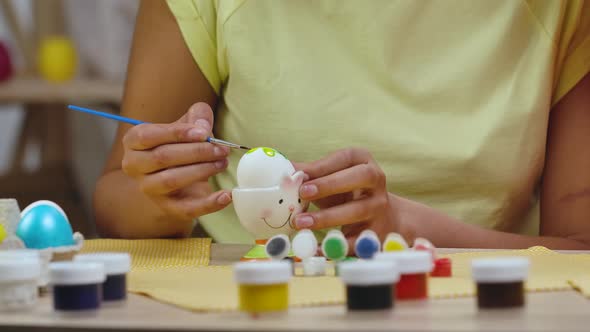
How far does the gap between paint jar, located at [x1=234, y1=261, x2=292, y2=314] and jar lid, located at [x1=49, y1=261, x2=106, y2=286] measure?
99 millimetres

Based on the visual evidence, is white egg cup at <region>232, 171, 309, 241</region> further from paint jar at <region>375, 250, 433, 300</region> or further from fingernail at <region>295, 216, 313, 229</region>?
paint jar at <region>375, 250, 433, 300</region>

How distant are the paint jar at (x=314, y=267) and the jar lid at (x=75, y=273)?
0.75 feet

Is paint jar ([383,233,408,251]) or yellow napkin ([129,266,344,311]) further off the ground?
paint jar ([383,233,408,251])

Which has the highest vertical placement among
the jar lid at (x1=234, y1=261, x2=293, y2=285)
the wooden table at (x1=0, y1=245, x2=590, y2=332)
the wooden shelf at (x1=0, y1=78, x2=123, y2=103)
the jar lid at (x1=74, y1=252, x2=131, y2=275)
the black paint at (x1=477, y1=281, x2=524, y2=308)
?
the wooden shelf at (x1=0, y1=78, x2=123, y2=103)

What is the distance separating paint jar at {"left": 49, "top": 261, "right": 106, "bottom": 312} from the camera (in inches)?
25.7

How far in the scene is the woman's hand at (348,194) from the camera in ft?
3.16

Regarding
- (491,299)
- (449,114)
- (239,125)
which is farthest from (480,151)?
(491,299)

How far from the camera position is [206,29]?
1.34 metres

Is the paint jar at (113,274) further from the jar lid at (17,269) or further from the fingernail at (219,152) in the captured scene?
the fingernail at (219,152)

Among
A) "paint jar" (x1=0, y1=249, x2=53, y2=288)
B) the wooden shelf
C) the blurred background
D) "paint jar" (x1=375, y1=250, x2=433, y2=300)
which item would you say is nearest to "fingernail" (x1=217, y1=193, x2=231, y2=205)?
"paint jar" (x1=0, y1=249, x2=53, y2=288)

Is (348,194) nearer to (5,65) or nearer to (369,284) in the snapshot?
(369,284)

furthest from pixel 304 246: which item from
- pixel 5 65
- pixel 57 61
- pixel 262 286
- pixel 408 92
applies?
pixel 57 61

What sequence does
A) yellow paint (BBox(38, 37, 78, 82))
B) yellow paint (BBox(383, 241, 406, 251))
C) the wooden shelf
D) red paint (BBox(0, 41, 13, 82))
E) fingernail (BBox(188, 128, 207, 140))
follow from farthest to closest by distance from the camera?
1. yellow paint (BBox(38, 37, 78, 82))
2. red paint (BBox(0, 41, 13, 82))
3. the wooden shelf
4. fingernail (BBox(188, 128, 207, 140))
5. yellow paint (BBox(383, 241, 406, 251))

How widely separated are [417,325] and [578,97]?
825mm
